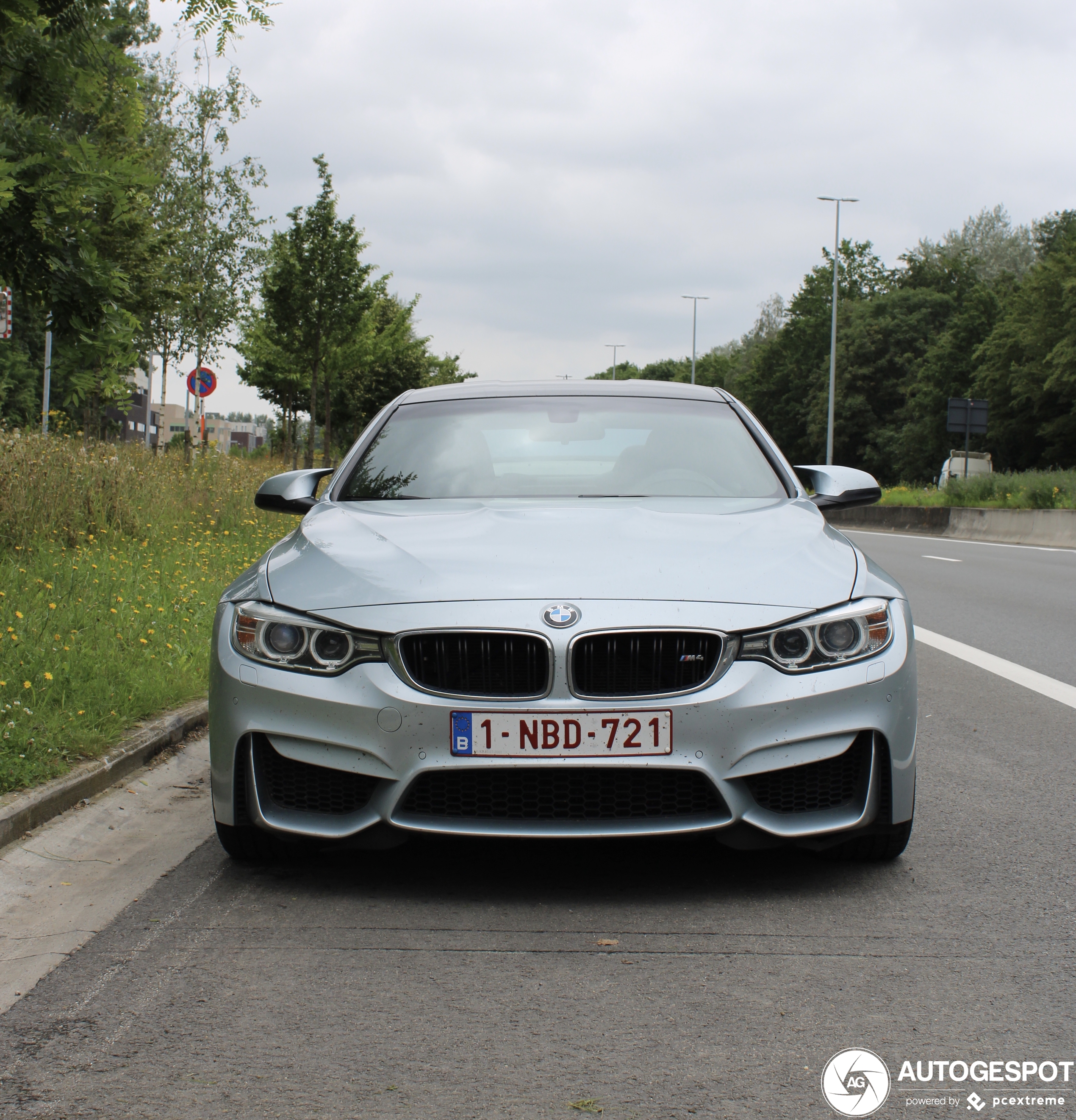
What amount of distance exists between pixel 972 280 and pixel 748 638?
8994 cm

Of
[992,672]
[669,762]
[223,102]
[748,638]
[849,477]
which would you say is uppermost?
[223,102]

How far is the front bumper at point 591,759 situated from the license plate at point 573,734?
0.02m

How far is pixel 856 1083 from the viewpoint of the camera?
2.51m

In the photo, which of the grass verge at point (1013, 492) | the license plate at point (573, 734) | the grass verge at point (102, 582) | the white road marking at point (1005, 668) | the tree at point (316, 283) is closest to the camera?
the license plate at point (573, 734)

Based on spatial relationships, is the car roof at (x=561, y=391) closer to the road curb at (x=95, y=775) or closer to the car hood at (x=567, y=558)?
the car hood at (x=567, y=558)

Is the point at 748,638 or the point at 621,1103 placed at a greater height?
the point at 748,638

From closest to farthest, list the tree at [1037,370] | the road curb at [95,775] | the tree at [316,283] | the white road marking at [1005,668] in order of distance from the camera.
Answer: the road curb at [95,775], the white road marking at [1005,668], the tree at [316,283], the tree at [1037,370]

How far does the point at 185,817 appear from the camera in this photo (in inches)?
181

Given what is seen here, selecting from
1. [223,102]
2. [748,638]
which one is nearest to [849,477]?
[748,638]

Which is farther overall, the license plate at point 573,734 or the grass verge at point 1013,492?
the grass verge at point 1013,492

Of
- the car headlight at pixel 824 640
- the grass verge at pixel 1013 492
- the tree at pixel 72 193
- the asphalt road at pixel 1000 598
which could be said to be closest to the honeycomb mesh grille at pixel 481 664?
the car headlight at pixel 824 640

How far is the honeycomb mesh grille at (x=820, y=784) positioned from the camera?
3.54 metres

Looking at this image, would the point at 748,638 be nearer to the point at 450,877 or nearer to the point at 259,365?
the point at 450,877

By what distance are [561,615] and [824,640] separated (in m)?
0.71
